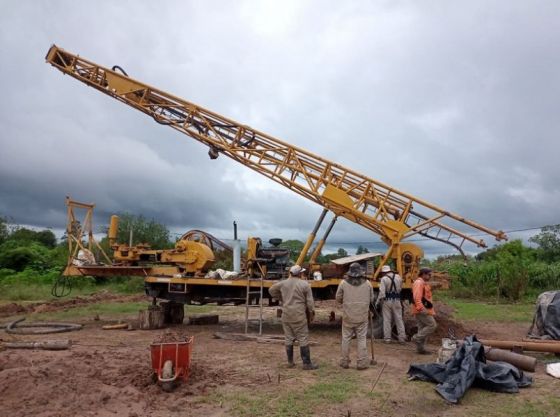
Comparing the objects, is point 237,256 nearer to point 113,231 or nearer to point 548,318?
point 113,231

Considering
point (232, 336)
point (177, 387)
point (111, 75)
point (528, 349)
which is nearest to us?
point (177, 387)

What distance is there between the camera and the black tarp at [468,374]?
596 cm

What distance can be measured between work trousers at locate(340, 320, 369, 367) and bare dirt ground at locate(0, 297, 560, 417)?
172 millimetres

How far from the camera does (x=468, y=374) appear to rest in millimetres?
6035

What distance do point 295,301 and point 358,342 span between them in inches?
47.7

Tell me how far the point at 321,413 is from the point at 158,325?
7.44 metres

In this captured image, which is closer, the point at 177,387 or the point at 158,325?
the point at 177,387

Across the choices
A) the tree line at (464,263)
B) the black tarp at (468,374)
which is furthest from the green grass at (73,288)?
the black tarp at (468,374)

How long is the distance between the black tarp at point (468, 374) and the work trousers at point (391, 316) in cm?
327

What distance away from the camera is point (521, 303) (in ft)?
62.4

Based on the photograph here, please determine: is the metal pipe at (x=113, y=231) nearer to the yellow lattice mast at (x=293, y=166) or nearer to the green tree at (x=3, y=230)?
the yellow lattice mast at (x=293, y=166)

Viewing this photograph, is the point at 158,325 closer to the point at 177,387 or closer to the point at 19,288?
the point at 177,387

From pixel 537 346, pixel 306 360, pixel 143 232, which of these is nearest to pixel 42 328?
pixel 306 360

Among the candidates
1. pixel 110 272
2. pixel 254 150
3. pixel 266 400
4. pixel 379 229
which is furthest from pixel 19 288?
pixel 266 400
